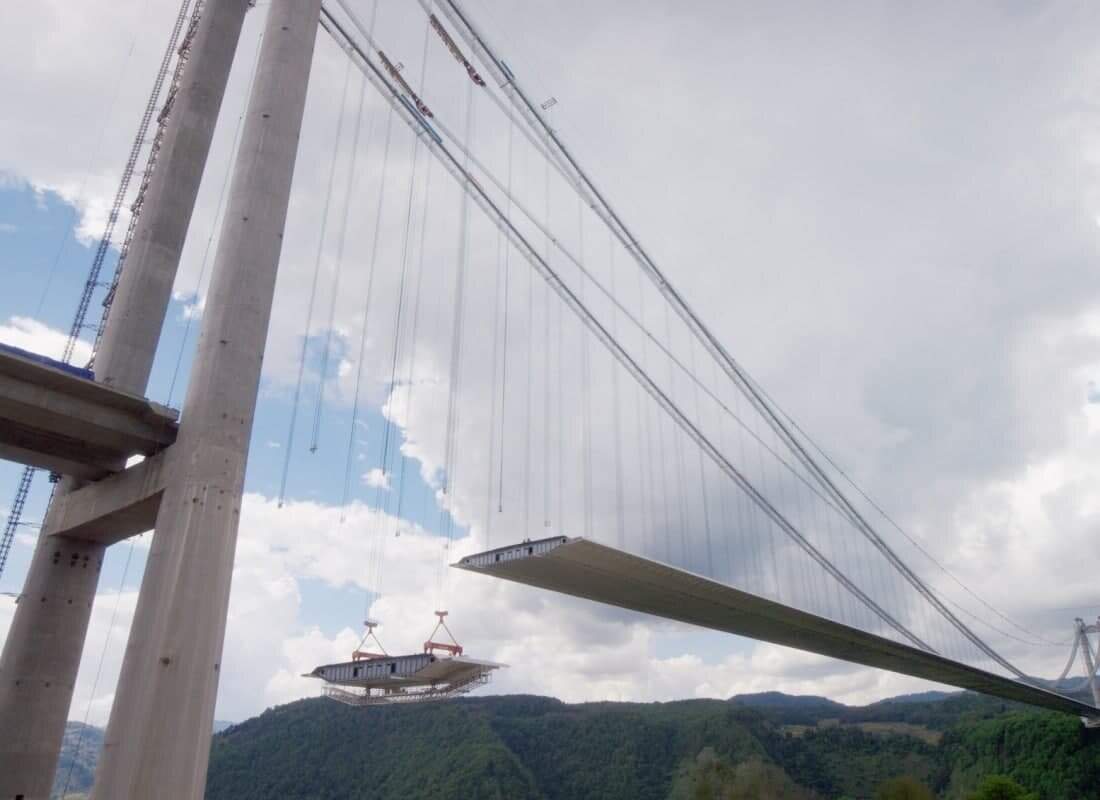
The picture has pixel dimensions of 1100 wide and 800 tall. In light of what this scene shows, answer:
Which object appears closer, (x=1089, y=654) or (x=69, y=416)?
(x=69, y=416)

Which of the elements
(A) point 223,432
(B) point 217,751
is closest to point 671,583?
(A) point 223,432

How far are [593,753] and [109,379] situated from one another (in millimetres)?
121805

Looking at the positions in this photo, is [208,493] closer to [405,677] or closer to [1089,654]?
[405,677]

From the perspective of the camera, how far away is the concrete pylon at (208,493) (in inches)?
477

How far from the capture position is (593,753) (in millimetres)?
124125

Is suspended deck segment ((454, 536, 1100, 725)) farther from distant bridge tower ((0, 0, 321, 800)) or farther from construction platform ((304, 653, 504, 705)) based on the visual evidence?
distant bridge tower ((0, 0, 321, 800))

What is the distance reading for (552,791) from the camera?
118375 mm

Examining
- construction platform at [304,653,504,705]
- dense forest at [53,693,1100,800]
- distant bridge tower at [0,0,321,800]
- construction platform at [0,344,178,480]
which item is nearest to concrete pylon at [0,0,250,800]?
distant bridge tower at [0,0,321,800]

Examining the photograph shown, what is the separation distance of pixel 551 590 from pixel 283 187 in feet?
55.9

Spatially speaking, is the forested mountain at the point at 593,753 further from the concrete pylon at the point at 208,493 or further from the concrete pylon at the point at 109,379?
the concrete pylon at the point at 208,493

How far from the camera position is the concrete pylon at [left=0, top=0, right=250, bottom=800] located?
655 inches

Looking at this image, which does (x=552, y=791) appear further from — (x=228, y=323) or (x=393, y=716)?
(x=228, y=323)

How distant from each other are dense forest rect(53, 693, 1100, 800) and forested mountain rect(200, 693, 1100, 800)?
0.23 meters

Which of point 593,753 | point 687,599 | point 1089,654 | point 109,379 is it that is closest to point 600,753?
point 593,753
